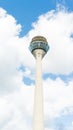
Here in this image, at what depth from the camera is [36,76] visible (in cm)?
12531

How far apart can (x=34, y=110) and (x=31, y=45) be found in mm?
36294

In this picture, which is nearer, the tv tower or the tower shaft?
the tower shaft

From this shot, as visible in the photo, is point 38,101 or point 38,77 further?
point 38,77

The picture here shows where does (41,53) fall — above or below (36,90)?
above

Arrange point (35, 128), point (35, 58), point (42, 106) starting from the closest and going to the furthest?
1. point (35, 128)
2. point (42, 106)
3. point (35, 58)

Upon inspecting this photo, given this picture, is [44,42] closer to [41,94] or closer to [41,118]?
[41,94]

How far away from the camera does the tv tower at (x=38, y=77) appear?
114 metres

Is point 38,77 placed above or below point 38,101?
above

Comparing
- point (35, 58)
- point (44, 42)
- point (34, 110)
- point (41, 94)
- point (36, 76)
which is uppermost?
point (44, 42)

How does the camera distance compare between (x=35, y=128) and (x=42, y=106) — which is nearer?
(x=35, y=128)

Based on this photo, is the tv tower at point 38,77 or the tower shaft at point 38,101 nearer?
the tower shaft at point 38,101

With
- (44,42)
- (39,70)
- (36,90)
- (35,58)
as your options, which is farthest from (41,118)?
(44,42)

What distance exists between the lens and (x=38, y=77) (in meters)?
Result: 124

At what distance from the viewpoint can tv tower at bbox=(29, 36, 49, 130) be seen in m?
114
